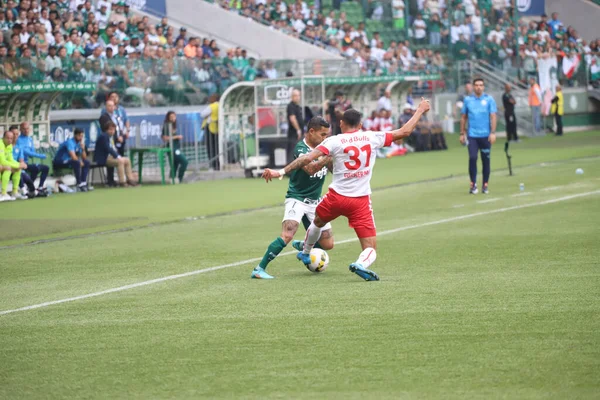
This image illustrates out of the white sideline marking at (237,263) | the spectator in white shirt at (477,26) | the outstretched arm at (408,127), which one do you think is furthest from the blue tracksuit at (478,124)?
the spectator in white shirt at (477,26)

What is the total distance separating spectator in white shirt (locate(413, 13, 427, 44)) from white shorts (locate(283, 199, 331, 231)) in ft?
109

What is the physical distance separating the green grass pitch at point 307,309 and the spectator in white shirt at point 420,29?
2600 centimetres

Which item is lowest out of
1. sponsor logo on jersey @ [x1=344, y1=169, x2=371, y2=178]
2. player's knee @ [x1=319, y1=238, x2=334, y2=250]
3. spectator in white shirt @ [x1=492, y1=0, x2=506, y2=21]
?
player's knee @ [x1=319, y1=238, x2=334, y2=250]

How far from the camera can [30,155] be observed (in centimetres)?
2427

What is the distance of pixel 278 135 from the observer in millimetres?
29234

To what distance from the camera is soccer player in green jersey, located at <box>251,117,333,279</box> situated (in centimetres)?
1158

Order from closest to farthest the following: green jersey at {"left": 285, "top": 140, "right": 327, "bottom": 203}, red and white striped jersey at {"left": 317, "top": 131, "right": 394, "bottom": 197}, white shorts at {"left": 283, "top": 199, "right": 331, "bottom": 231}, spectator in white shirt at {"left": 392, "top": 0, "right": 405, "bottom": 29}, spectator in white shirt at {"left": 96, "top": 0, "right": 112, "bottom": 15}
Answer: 1. red and white striped jersey at {"left": 317, "top": 131, "right": 394, "bottom": 197}
2. white shorts at {"left": 283, "top": 199, "right": 331, "bottom": 231}
3. green jersey at {"left": 285, "top": 140, "right": 327, "bottom": 203}
4. spectator in white shirt at {"left": 96, "top": 0, "right": 112, "bottom": 15}
5. spectator in white shirt at {"left": 392, "top": 0, "right": 405, "bottom": 29}

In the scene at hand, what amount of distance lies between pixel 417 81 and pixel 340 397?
112 ft

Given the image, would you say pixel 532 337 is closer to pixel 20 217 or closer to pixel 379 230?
pixel 379 230

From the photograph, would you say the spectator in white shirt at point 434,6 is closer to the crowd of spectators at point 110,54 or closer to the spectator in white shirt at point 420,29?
the spectator in white shirt at point 420,29

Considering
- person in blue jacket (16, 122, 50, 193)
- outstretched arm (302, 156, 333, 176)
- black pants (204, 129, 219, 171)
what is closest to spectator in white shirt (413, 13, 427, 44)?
black pants (204, 129, 219, 171)

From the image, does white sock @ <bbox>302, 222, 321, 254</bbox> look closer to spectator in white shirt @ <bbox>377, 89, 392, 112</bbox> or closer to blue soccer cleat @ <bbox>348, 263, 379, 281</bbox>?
blue soccer cleat @ <bbox>348, 263, 379, 281</bbox>

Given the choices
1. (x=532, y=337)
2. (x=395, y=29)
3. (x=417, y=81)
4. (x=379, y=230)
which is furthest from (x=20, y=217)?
(x=395, y=29)

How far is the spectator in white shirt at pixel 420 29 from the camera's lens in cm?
4434
